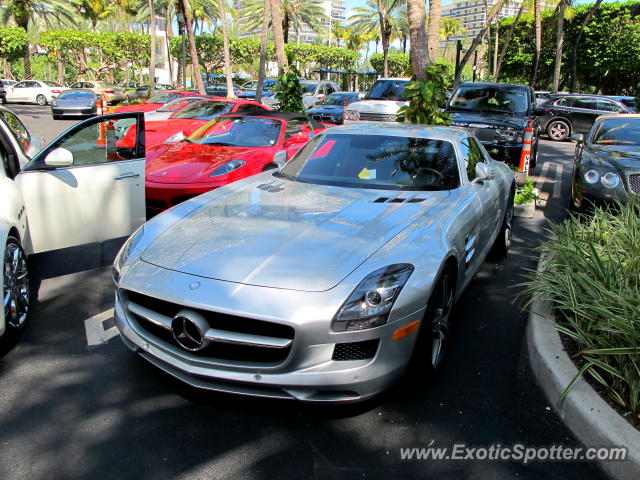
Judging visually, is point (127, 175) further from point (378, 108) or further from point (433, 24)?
point (433, 24)

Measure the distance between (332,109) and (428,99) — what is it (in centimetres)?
811

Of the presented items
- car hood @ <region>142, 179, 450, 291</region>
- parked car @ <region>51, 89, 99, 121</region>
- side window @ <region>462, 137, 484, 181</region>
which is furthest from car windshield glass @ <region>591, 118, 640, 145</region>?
parked car @ <region>51, 89, 99, 121</region>

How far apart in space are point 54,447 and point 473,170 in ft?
11.9

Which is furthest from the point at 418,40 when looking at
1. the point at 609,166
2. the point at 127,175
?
the point at 127,175

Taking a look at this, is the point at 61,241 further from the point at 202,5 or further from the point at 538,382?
the point at 202,5

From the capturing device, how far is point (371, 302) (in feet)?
8.54

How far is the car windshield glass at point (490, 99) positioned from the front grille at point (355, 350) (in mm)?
9318

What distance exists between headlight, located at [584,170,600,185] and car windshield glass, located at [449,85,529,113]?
463 centimetres

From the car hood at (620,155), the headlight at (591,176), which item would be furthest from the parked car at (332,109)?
the headlight at (591,176)

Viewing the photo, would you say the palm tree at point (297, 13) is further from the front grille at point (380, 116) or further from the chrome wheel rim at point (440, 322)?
the chrome wheel rim at point (440, 322)

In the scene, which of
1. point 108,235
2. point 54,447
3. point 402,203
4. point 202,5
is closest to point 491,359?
point 402,203

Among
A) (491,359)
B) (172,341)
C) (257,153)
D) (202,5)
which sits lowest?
(491,359)

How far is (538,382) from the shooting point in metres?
3.29

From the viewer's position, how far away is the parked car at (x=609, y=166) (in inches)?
238
